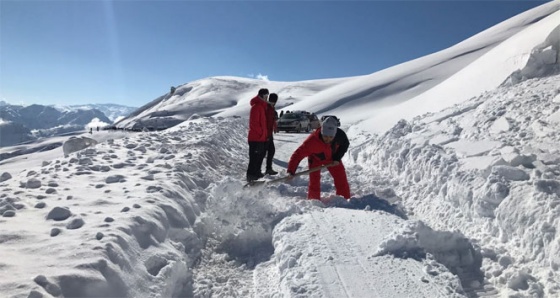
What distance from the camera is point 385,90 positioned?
45406mm

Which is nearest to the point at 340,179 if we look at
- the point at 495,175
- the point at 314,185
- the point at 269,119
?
the point at 314,185

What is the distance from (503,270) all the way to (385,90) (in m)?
43.1

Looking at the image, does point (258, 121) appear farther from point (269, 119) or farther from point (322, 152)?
point (322, 152)

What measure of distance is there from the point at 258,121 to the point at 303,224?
357 cm

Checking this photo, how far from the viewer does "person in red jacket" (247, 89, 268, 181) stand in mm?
8172

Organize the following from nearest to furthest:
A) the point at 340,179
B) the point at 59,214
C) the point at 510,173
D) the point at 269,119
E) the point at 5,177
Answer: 1. the point at 59,214
2. the point at 510,173
3. the point at 5,177
4. the point at 340,179
5. the point at 269,119

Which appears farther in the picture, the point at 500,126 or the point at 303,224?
the point at 500,126

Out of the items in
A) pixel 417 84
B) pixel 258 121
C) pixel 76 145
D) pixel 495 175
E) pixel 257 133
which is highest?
pixel 417 84

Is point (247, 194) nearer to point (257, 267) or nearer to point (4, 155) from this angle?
point (257, 267)

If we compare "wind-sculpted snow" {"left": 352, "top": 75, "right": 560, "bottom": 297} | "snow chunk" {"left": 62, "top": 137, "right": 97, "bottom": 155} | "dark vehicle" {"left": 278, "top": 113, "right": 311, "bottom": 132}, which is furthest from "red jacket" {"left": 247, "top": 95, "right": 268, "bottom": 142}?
"dark vehicle" {"left": 278, "top": 113, "right": 311, "bottom": 132}

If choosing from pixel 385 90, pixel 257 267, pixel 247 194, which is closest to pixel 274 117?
pixel 247 194

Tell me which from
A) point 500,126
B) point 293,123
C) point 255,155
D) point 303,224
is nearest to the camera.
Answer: point 303,224

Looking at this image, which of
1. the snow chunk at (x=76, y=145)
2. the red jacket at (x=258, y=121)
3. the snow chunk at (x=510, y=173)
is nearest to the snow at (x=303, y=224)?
the snow chunk at (x=510, y=173)

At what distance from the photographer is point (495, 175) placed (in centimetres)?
552
